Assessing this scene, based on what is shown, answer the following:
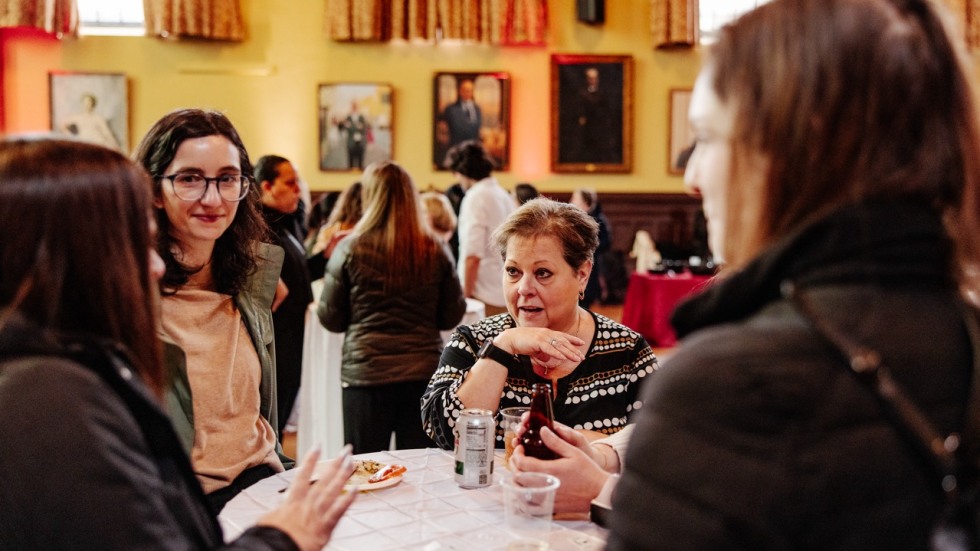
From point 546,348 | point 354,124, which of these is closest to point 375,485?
point 546,348

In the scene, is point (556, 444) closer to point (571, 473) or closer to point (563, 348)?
point (571, 473)

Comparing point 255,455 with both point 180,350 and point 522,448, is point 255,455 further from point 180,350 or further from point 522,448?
point 522,448

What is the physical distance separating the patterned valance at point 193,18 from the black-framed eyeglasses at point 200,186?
8104 millimetres

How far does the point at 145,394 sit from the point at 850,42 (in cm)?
101

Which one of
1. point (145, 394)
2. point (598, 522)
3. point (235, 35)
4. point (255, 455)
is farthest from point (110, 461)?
point (235, 35)

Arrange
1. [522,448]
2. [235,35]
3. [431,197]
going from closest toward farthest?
[522,448] → [431,197] → [235,35]

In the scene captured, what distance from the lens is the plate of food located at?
81.5 inches

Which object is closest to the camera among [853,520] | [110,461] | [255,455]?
[853,520]

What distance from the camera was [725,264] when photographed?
111 centimetres

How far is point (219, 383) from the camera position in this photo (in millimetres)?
2326

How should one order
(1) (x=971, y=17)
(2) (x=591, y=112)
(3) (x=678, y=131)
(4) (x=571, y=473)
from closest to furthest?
(4) (x=571, y=473), (1) (x=971, y=17), (2) (x=591, y=112), (3) (x=678, y=131)

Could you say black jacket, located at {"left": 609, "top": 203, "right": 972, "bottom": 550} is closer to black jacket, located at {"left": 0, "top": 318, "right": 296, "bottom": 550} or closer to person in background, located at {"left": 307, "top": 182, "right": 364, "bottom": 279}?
black jacket, located at {"left": 0, "top": 318, "right": 296, "bottom": 550}

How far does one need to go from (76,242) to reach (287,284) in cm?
356

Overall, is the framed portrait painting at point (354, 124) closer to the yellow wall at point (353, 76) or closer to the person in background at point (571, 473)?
the yellow wall at point (353, 76)
